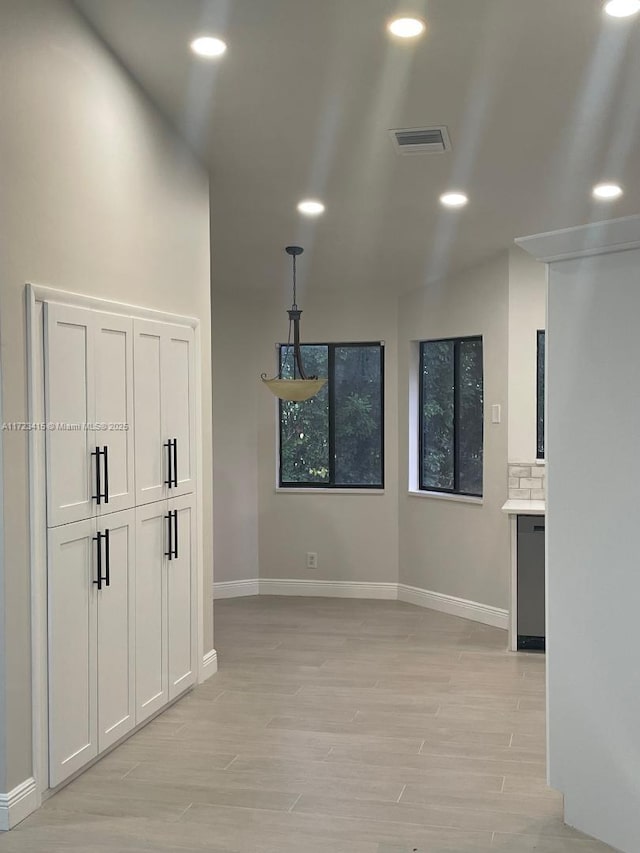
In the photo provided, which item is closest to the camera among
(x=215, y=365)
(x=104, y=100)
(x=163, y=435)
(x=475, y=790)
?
(x=475, y=790)

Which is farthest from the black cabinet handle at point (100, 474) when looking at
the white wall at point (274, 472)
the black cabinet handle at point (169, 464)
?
the white wall at point (274, 472)

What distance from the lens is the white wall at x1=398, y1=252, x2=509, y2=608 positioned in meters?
6.58

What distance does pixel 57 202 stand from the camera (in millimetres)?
3574

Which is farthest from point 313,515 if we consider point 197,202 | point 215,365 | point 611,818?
point 611,818

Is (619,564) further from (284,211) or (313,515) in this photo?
(313,515)

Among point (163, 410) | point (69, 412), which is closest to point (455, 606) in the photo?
point (163, 410)

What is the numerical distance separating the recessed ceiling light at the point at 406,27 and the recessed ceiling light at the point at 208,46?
2.24ft

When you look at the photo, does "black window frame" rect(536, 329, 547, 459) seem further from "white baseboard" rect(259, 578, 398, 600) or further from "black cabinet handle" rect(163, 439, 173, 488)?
"black cabinet handle" rect(163, 439, 173, 488)

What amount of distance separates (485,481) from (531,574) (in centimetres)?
115

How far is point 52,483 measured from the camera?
3502 millimetres

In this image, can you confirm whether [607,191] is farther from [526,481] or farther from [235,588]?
[235,588]

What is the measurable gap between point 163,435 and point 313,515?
3.33m

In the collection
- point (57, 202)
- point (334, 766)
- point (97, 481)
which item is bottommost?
point (334, 766)

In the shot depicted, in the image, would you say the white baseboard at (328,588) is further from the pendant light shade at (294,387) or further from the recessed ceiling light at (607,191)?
the recessed ceiling light at (607,191)
